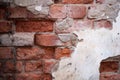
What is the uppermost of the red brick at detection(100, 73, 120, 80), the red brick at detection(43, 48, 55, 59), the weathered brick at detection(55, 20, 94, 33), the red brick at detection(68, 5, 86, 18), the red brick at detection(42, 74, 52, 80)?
the red brick at detection(68, 5, 86, 18)

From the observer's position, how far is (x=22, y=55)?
1.51 m

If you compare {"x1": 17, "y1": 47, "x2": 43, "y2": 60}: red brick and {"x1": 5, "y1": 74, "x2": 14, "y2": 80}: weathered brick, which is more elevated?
{"x1": 17, "y1": 47, "x2": 43, "y2": 60}: red brick

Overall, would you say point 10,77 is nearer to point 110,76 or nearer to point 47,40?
point 47,40

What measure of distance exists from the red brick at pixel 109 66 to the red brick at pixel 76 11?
38cm

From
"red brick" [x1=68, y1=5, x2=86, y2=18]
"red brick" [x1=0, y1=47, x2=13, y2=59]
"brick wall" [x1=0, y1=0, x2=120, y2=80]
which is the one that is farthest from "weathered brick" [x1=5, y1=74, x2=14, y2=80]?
"red brick" [x1=68, y1=5, x2=86, y2=18]

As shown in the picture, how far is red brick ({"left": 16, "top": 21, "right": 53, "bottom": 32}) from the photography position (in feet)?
4.85

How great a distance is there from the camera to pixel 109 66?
5.43ft

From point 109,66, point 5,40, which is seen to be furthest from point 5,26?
point 109,66

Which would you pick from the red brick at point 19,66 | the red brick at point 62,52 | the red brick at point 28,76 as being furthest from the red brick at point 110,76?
the red brick at point 19,66

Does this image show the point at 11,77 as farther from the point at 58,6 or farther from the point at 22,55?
the point at 58,6

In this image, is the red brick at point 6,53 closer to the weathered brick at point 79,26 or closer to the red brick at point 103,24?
the weathered brick at point 79,26

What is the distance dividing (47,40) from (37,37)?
0.06m

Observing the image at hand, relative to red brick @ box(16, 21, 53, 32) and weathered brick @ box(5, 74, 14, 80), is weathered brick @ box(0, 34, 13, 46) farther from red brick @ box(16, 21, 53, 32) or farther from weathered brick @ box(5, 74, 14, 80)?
weathered brick @ box(5, 74, 14, 80)

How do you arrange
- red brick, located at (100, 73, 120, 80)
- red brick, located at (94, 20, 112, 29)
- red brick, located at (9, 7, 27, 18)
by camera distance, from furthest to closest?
red brick, located at (100, 73, 120, 80)
red brick, located at (94, 20, 112, 29)
red brick, located at (9, 7, 27, 18)
